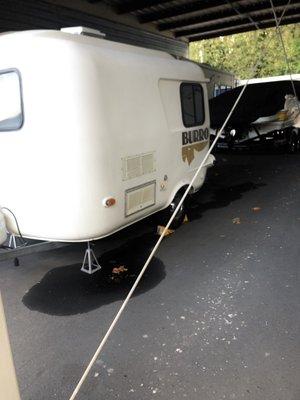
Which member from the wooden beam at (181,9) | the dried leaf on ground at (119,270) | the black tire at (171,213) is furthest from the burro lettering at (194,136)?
the wooden beam at (181,9)

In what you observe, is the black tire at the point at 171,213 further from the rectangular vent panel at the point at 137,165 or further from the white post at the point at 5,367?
the white post at the point at 5,367

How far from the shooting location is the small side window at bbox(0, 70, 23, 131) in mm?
3730

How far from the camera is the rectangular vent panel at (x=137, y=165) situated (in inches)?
164

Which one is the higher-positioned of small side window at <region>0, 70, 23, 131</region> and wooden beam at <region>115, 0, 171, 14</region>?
wooden beam at <region>115, 0, 171, 14</region>

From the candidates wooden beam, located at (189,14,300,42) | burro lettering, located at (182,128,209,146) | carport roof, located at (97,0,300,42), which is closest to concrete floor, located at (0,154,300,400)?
burro lettering, located at (182,128,209,146)

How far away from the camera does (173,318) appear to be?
12.0 feet

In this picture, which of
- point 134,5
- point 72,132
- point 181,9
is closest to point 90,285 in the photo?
point 72,132

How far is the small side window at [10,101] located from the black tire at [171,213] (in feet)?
8.78

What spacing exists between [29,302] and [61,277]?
59 cm

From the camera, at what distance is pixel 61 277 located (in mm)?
4523

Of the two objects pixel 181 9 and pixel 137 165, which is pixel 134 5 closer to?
pixel 181 9

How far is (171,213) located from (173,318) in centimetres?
235

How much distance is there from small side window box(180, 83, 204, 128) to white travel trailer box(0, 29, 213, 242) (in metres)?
1.01

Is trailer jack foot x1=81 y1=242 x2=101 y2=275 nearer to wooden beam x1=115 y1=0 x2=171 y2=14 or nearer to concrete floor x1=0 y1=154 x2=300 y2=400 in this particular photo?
concrete floor x1=0 y1=154 x2=300 y2=400
